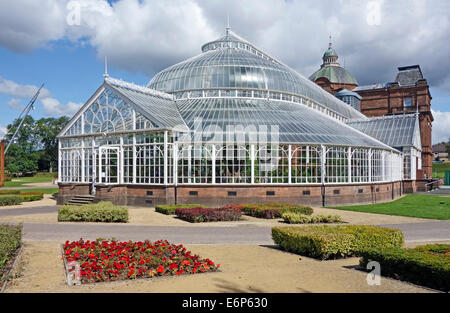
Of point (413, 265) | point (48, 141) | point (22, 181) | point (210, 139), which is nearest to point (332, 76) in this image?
point (210, 139)

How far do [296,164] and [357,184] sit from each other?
657 cm

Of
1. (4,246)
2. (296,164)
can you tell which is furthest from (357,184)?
(4,246)

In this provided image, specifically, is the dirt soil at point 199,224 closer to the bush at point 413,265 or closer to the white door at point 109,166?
the white door at point 109,166

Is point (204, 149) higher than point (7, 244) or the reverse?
higher

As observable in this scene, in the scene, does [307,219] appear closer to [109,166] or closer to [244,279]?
[244,279]

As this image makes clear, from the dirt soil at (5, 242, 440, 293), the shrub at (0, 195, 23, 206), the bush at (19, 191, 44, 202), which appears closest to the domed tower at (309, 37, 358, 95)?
the bush at (19, 191, 44, 202)

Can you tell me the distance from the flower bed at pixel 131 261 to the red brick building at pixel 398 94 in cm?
5999

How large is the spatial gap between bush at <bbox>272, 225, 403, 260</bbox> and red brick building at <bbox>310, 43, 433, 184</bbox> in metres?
54.4

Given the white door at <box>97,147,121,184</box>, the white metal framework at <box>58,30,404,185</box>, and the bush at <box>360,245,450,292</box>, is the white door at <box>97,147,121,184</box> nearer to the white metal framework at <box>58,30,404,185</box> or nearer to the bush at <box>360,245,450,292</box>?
the white metal framework at <box>58,30,404,185</box>

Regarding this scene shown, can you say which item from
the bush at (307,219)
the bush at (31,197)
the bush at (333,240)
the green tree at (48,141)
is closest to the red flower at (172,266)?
the bush at (333,240)

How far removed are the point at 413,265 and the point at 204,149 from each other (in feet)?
71.8

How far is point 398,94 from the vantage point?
7181 cm

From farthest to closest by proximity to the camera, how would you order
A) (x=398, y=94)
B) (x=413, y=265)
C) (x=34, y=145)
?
(x=34, y=145) → (x=398, y=94) → (x=413, y=265)

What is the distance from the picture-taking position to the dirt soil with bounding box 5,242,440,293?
966 centimetres
